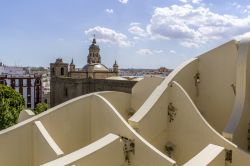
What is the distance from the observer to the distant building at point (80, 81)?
87.4ft

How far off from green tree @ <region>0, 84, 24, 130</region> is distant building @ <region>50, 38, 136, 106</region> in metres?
8.61

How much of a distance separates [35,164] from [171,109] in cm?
408

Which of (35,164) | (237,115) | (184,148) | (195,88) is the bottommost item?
(35,164)

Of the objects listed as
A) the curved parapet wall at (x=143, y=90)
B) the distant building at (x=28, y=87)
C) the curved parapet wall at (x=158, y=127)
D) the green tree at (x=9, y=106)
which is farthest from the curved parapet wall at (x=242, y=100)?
the distant building at (x=28, y=87)

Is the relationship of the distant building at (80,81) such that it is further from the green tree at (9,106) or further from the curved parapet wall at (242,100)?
the curved parapet wall at (242,100)

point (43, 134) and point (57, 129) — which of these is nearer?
point (43, 134)

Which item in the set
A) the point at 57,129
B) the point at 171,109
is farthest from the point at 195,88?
the point at 57,129

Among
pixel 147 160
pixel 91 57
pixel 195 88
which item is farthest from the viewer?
pixel 91 57

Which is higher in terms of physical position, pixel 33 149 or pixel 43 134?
pixel 43 134

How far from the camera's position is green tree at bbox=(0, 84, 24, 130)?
1455 cm

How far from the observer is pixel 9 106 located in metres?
16.2

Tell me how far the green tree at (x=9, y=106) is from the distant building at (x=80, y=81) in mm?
8609

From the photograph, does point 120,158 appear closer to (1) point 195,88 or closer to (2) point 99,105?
(2) point 99,105

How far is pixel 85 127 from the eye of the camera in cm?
849
